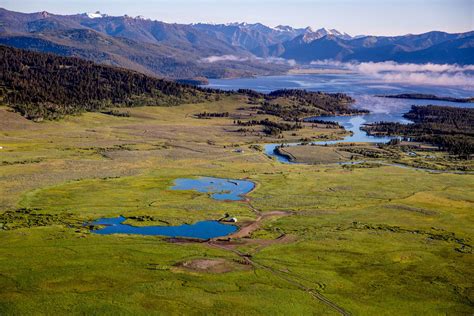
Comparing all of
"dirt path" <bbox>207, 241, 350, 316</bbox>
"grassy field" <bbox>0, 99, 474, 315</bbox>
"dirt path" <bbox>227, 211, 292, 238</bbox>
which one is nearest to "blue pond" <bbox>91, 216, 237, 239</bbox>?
"dirt path" <bbox>227, 211, 292, 238</bbox>

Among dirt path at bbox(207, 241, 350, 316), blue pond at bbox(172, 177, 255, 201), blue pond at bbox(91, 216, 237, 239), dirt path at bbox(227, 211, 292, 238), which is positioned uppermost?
dirt path at bbox(207, 241, 350, 316)

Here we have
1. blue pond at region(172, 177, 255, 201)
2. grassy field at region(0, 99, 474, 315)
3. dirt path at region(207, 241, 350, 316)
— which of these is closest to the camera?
grassy field at region(0, 99, 474, 315)

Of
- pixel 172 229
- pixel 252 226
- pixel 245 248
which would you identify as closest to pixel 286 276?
pixel 245 248

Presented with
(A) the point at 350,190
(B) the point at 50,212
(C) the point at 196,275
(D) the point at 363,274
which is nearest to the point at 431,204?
(A) the point at 350,190

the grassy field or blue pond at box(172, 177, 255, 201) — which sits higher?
the grassy field

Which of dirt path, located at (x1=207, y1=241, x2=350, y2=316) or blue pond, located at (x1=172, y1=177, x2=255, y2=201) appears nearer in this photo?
dirt path, located at (x1=207, y1=241, x2=350, y2=316)

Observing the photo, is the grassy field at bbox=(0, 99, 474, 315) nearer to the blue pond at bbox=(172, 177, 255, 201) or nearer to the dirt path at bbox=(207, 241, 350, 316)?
the dirt path at bbox=(207, 241, 350, 316)

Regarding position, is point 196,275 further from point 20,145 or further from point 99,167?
point 20,145

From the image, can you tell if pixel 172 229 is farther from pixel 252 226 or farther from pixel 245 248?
pixel 245 248
